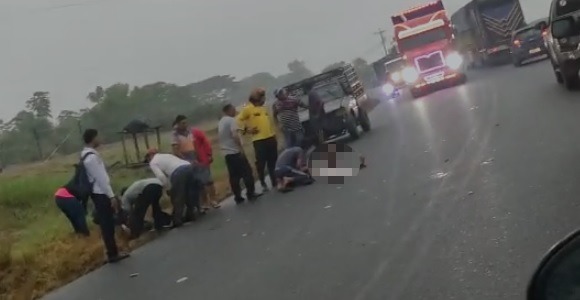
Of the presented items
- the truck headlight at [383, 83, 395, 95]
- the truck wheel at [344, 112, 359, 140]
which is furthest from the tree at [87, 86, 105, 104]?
the truck wheel at [344, 112, 359, 140]

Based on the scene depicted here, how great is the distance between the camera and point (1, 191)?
22.0 metres

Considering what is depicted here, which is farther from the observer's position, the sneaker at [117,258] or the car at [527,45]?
the car at [527,45]

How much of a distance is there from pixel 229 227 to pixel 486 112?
27.7 feet

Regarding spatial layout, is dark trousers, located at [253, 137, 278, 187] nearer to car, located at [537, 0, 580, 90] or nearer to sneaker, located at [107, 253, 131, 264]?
sneaker, located at [107, 253, 131, 264]

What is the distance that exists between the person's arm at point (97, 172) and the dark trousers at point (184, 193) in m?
2.03

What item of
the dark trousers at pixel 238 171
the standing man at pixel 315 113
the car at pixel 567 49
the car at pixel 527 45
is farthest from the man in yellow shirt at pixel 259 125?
the car at pixel 527 45

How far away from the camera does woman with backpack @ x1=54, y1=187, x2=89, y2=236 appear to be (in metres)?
13.3

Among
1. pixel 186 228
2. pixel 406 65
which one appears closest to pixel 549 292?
pixel 186 228

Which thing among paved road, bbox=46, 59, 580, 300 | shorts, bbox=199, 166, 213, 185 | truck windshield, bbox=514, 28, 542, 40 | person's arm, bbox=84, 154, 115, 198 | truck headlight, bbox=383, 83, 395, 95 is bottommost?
paved road, bbox=46, 59, 580, 300

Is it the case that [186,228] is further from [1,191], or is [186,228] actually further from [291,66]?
[291,66]

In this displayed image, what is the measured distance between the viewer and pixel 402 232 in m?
8.36

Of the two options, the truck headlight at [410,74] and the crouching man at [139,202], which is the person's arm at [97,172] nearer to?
the crouching man at [139,202]

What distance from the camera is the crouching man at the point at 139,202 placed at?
42.8 ft

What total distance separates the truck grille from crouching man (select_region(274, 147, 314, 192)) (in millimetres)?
18083
